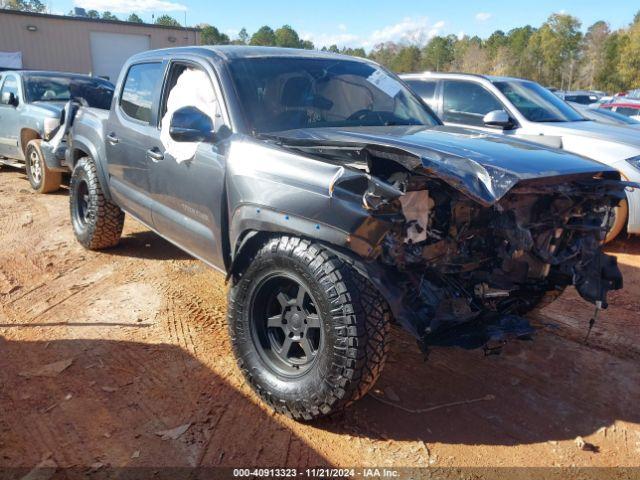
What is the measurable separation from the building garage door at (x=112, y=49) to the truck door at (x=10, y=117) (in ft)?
67.1

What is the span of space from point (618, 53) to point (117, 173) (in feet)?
157

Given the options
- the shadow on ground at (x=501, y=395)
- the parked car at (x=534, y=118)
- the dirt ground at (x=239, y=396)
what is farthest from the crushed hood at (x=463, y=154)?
the parked car at (x=534, y=118)

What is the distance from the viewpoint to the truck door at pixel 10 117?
8.67 metres

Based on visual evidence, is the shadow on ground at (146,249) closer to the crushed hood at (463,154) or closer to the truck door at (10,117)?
the crushed hood at (463,154)

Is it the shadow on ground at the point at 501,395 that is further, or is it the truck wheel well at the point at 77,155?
the truck wheel well at the point at 77,155

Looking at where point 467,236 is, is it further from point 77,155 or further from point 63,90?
point 63,90

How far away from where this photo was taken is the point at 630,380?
11.1 ft

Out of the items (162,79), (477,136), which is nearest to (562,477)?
(477,136)

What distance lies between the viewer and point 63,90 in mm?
8953

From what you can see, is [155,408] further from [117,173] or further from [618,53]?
[618,53]

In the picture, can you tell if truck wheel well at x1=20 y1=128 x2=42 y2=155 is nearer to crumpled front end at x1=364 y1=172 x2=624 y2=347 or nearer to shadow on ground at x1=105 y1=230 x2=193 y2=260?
shadow on ground at x1=105 y1=230 x2=193 y2=260

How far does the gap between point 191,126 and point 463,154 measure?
161 cm

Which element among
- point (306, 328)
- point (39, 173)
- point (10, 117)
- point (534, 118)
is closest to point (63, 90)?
point (10, 117)

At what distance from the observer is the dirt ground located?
267cm
